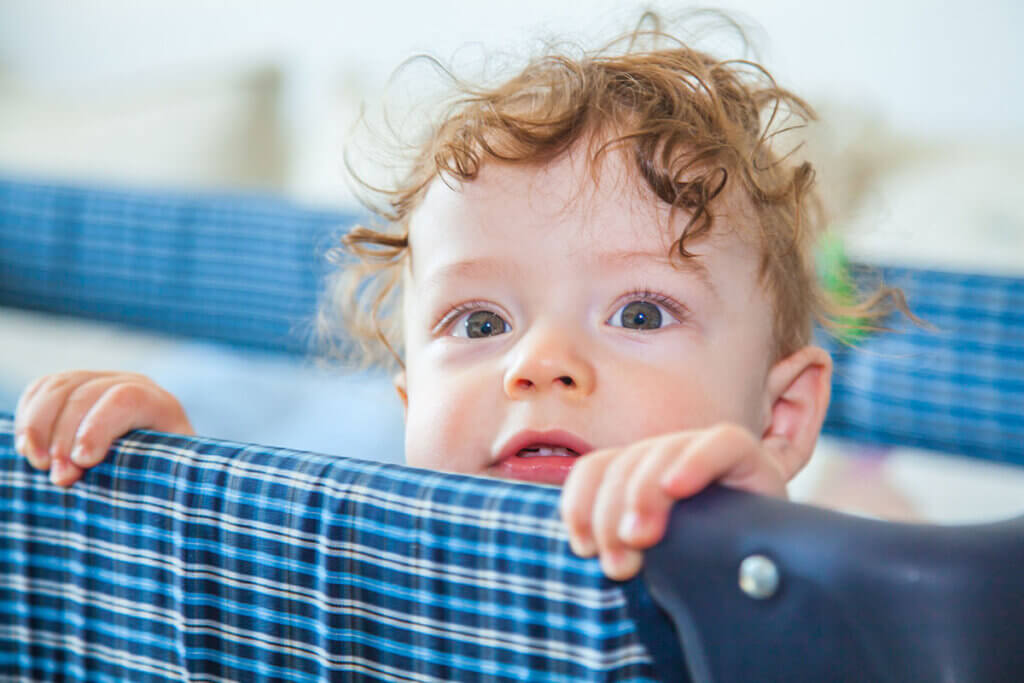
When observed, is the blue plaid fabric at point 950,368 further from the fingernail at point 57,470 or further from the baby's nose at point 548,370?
the fingernail at point 57,470

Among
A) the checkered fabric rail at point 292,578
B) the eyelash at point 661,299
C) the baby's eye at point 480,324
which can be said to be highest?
the eyelash at point 661,299

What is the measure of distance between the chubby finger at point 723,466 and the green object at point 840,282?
637 millimetres

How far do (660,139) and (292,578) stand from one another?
15.8 inches

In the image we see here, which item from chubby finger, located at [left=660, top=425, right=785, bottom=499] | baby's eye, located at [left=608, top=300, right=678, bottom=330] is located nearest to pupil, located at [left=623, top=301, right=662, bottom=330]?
baby's eye, located at [left=608, top=300, right=678, bottom=330]

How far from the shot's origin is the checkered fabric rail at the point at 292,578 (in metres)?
0.42

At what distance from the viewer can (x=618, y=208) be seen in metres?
0.70

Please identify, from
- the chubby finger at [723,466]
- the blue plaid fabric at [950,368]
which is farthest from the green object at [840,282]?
the chubby finger at [723,466]

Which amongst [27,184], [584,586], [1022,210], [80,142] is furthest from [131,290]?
[584,586]

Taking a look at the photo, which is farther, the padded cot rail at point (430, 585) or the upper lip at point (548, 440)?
the upper lip at point (548, 440)

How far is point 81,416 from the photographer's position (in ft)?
1.97

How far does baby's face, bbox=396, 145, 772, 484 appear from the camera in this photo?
0.65 metres

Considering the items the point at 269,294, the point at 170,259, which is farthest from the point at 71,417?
the point at 170,259

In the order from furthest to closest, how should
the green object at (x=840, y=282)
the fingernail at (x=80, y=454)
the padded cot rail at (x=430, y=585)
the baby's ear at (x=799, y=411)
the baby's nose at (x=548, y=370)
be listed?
the green object at (x=840, y=282) → the baby's ear at (x=799, y=411) → the baby's nose at (x=548, y=370) → the fingernail at (x=80, y=454) → the padded cot rail at (x=430, y=585)

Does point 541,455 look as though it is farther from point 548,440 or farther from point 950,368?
point 950,368
